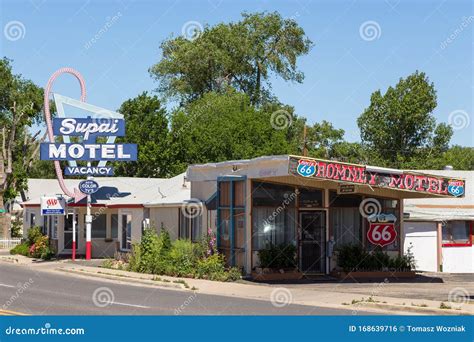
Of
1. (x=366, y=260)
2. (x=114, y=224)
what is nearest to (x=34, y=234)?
(x=114, y=224)

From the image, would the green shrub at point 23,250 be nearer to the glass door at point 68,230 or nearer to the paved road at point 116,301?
the glass door at point 68,230

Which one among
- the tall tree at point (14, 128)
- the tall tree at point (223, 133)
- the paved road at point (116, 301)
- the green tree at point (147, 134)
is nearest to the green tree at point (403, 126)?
the tall tree at point (223, 133)

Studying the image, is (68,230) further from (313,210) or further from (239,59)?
(239,59)

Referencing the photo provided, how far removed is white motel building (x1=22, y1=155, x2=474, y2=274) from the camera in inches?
1087

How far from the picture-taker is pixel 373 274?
29.7 m

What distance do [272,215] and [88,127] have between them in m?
12.2

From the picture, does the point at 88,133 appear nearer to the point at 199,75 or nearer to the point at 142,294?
the point at 142,294

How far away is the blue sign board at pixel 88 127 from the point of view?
122 feet

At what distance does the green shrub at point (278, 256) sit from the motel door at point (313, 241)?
917mm

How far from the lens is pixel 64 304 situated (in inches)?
794

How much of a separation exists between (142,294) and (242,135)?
39970mm

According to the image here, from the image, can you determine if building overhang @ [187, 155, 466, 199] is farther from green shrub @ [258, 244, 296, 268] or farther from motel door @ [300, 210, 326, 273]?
green shrub @ [258, 244, 296, 268]

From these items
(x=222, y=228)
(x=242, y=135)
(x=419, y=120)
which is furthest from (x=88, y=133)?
(x=419, y=120)

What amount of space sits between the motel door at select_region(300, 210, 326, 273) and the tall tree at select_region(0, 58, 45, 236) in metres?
36.8
